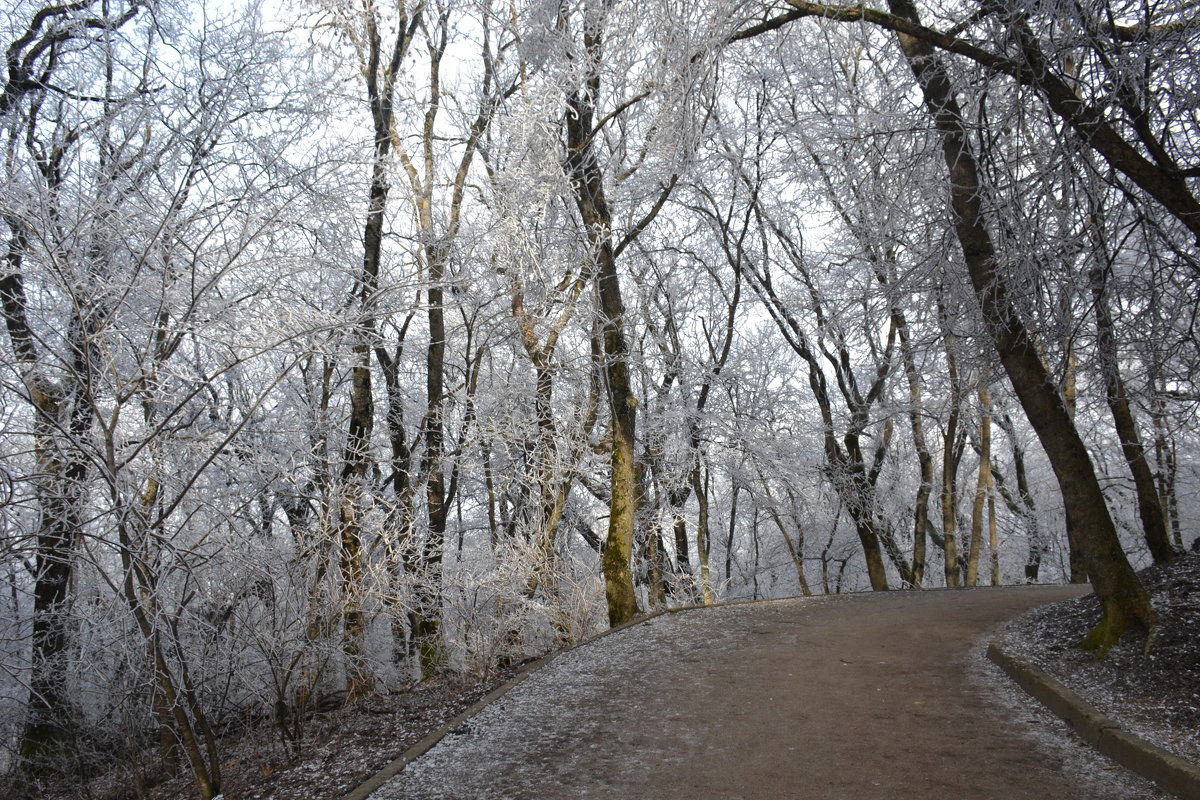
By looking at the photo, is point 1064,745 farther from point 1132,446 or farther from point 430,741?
point 1132,446

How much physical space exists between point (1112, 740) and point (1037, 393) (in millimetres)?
3045

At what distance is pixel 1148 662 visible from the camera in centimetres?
544

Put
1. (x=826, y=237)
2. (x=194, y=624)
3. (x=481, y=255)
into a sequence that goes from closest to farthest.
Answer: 1. (x=194, y=624)
2. (x=481, y=255)
3. (x=826, y=237)

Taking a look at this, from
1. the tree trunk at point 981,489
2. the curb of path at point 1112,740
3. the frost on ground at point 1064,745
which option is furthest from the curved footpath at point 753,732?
the tree trunk at point 981,489

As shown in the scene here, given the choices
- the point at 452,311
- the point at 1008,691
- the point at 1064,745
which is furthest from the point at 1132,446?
the point at 452,311

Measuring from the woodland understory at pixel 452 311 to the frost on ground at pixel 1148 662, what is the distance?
214 mm

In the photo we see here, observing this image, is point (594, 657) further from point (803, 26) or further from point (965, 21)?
point (803, 26)

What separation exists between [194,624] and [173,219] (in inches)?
116

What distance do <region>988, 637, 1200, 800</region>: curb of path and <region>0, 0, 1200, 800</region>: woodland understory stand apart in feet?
2.32

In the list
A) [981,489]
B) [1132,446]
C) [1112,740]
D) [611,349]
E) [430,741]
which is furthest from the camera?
[981,489]

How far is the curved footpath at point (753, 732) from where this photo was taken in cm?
419

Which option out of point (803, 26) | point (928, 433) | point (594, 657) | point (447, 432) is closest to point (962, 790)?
point (594, 657)

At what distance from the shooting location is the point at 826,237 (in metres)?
17.9

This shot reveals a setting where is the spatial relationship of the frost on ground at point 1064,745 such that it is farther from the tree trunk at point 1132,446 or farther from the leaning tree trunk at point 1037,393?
the tree trunk at point 1132,446
